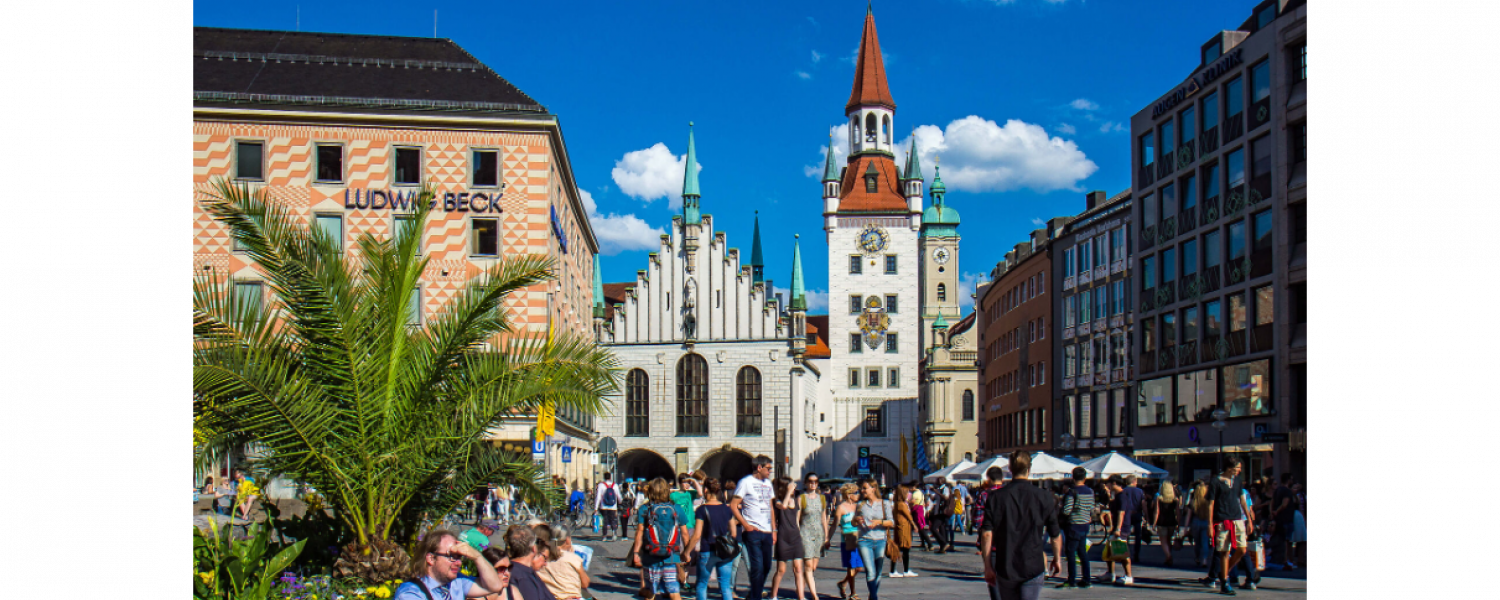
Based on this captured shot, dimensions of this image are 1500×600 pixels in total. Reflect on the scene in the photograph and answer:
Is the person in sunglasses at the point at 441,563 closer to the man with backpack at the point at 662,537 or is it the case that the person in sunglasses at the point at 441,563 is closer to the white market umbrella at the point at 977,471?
the man with backpack at the point at 662,537

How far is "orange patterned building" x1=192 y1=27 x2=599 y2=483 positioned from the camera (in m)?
39.1

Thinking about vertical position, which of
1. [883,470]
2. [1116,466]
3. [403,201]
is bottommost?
[883,470]

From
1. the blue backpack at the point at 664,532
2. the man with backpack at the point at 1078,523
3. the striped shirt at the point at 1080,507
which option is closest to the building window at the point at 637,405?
the man with backpack at the point at 1078,523

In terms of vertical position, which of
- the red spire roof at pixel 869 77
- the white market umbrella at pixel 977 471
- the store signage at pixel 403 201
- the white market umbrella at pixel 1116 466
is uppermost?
the red spire roof at pixel 869 77

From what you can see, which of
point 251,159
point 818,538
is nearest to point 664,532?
point 818,538

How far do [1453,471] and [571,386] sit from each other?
Answer: 8.02 meters

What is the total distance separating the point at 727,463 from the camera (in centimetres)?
8906

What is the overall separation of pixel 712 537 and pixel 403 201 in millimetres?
29285

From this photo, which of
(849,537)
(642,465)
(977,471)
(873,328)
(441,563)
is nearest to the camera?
(441,563)

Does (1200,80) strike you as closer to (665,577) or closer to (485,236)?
(485,236)

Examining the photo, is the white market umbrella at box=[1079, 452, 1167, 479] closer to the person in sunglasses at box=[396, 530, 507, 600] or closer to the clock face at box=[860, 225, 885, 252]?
the person in sunglasses at box=[396, 530, 507, 600]

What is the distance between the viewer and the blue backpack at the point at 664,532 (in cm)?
1280

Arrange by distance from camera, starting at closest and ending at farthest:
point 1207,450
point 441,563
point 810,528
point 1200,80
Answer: point 441,563, point 810,528, point 1207,450, point 1200,80

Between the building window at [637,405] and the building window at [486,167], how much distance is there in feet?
139
